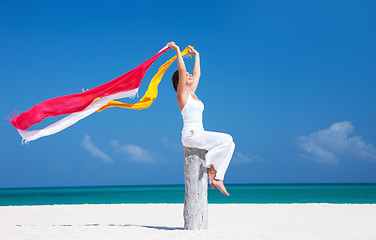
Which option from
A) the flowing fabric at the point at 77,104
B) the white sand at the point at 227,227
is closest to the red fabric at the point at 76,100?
the flowing fabric at the point at 77,104

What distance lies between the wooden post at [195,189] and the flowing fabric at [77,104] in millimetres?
1661

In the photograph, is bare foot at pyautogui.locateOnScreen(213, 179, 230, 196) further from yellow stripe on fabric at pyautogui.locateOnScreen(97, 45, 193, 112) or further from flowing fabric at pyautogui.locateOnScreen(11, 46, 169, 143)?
flowing fabric at pyautogui.locateOnScreen(11, 46, 169, 143)

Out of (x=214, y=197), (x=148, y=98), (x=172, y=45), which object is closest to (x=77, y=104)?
(x=148, y=98)

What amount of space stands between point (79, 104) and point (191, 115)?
6.54 ft

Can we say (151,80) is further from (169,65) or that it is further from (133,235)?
(133,235)

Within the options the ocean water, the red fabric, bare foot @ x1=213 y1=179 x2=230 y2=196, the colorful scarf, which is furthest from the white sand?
the ocean water

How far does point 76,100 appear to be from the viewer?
7.06 m

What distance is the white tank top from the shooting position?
21.0ft

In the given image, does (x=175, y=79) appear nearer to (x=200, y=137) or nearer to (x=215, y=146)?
(x=200, y=137)

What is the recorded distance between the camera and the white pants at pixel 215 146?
6297 millimetres

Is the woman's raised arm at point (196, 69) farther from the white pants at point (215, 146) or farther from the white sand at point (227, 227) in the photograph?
the white sand at point (227, 227)

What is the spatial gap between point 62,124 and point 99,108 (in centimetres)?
67

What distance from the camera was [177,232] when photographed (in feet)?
20.4

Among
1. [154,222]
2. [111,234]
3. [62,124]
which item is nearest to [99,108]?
[62,124]
